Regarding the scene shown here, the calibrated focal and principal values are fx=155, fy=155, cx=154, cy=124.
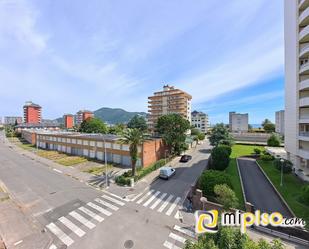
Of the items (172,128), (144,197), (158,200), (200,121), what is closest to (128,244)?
(158,200)

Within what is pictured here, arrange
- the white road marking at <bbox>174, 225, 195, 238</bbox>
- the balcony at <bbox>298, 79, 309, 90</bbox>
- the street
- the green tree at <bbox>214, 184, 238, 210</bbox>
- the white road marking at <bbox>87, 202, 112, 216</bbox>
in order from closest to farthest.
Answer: the street
the white road marking at <bbox>174, 225, 195, 238</bbox>
the green tree at <bbox>214, 184, 238, 210</bbox>
the white road marking at <bbox>87, 202, 112, 216</bbox>
the balcony at <bbox>298, 79, 309, 90</bbox>

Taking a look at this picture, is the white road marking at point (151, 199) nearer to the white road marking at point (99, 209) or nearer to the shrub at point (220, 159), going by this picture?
the white road marking at point (99, 209)

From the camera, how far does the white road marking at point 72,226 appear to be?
11781 mm

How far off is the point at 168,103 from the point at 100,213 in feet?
230

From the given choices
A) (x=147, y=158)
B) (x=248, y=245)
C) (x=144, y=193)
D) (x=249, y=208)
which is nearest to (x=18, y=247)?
(x=144, y=193)

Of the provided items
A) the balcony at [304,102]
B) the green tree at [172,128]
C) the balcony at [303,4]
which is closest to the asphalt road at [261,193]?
the balcony at [304,102]

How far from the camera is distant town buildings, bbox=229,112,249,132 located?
11350 cm

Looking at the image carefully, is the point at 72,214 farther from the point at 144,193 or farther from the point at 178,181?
the point at 178,181

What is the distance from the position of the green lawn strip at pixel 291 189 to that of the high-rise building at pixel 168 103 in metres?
51.6

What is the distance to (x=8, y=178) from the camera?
23.3 m

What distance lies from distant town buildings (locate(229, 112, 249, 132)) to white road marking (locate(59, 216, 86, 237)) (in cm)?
11723

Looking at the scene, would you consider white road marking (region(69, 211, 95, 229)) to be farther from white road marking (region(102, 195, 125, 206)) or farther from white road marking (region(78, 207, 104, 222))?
white road marking (region(102, 195, 125, 206))

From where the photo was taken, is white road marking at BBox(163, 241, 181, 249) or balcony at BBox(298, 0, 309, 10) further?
balcony at BBox(298, 0, 309, 10)

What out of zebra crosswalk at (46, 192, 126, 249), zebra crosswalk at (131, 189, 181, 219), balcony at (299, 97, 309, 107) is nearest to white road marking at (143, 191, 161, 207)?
zebra crosswalk at (131, 189, 181, 219)
